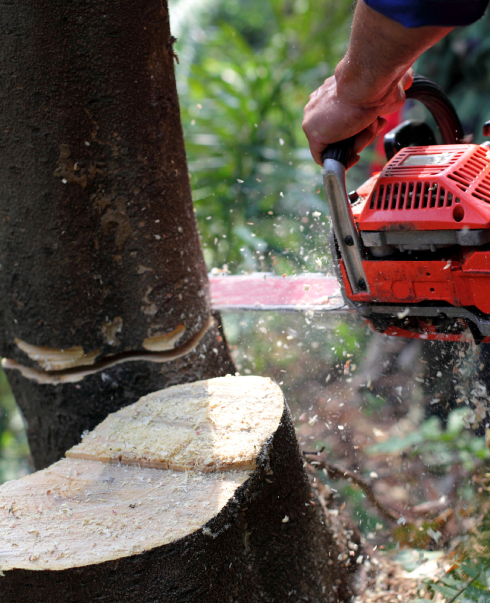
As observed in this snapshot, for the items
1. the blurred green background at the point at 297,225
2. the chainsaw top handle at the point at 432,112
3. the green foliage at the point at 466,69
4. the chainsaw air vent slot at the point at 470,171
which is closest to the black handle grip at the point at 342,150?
the chainsaw top handle at the point at 432,112

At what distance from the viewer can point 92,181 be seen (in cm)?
145

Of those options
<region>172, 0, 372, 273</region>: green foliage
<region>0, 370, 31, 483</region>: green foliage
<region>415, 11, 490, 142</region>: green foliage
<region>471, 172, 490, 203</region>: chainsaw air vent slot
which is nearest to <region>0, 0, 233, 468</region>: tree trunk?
<region>471, 172, 490, 203</region>: chainsaw air vent slot

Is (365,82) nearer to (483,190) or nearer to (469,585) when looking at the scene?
(483,190)

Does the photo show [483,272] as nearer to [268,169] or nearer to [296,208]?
[296,208]

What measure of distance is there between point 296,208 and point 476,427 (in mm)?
2116

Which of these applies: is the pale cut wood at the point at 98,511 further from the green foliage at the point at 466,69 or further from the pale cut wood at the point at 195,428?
the green foliage at the point at 466,69

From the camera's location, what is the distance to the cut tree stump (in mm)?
994

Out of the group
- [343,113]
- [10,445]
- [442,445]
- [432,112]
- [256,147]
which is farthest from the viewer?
[256,147]

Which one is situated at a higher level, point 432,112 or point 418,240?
point 432,112

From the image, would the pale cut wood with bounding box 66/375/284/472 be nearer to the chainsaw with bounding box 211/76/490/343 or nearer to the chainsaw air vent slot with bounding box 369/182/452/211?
the chainsaw with bounding box 211/76/490/343

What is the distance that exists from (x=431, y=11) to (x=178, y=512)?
1094 millimetres

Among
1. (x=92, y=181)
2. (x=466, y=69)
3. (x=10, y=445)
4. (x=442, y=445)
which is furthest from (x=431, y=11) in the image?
(x=10, y=445)

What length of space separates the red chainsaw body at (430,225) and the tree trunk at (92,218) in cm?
61

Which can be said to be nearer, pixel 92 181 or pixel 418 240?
pixel 418 240
